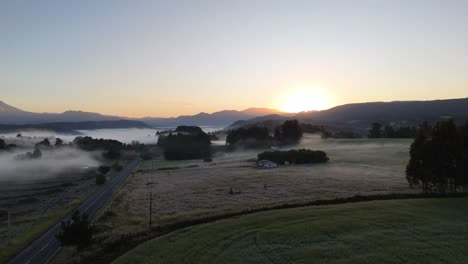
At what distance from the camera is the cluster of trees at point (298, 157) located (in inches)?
4614

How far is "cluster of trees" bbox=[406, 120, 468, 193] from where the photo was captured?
5469 centimetres

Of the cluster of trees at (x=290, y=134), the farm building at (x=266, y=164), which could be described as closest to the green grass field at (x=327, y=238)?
the farm building at (x=266, y=164)

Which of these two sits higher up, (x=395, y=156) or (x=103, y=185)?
(x=395, y=156)

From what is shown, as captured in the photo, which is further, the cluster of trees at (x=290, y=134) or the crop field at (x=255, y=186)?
the cluster of trees at (x=290, y=134)

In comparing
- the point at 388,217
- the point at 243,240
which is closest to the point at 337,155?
the point at 388,217

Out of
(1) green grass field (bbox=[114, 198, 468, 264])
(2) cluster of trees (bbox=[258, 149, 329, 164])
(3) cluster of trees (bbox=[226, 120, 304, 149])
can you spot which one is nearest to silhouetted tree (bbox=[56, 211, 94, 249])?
(1) green grass field (bbox=[114, 198, 468, 264])

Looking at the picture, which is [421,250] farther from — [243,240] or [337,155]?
[337,155]

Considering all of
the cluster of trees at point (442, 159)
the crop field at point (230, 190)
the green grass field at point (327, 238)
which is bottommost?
the crop field at point (230, 190)

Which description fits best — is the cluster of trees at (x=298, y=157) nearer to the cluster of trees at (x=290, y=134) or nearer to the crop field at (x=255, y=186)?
the crop field at (x=255, y=186)

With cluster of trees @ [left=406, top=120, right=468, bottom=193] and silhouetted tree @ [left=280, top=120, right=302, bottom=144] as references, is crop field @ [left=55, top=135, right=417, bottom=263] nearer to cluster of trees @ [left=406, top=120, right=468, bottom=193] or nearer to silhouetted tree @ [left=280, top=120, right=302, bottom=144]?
cluster of trees @ [left=406, top=120, right=468, bottom=193]

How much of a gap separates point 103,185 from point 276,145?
102 m

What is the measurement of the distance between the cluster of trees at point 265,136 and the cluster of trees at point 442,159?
127988 mm

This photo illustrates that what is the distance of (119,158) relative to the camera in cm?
17950

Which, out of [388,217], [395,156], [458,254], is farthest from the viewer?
[395,156]
